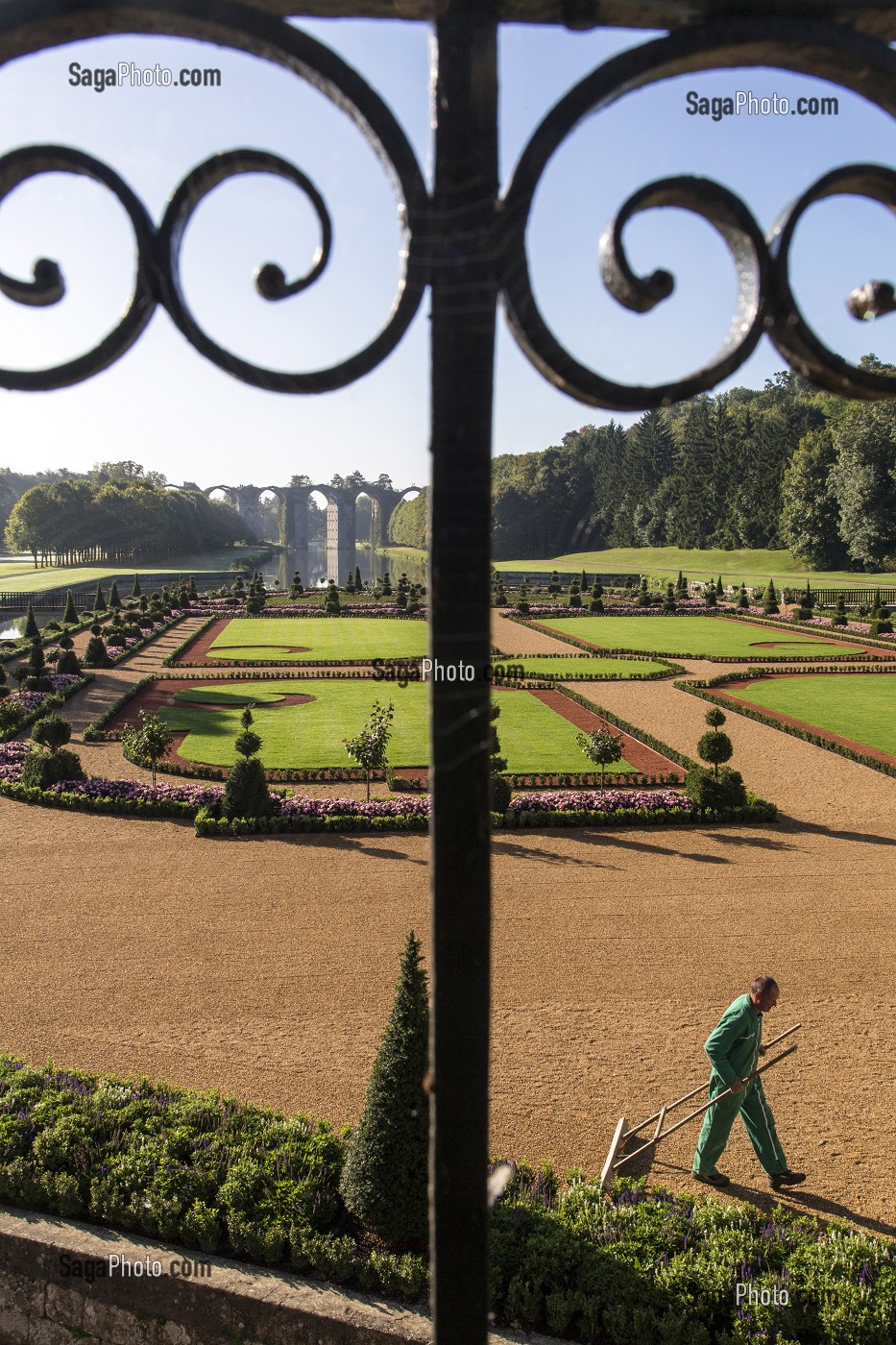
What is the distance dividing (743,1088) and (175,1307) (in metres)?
3.27

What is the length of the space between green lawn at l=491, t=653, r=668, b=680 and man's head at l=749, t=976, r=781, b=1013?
62.8 ft

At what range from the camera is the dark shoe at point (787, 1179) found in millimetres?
5742

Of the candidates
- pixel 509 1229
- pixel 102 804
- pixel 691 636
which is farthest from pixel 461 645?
pixel 691 636

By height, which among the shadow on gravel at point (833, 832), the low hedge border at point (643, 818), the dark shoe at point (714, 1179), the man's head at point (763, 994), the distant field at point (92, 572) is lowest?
the dark shoe at point (714, 1179)

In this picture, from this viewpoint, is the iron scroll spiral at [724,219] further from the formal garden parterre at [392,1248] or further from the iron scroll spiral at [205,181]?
the formal garden parterre at [392,1248]

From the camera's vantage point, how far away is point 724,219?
151cm

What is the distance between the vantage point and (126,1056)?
23.3 ft

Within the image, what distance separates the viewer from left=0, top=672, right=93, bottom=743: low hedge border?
18.2 metres

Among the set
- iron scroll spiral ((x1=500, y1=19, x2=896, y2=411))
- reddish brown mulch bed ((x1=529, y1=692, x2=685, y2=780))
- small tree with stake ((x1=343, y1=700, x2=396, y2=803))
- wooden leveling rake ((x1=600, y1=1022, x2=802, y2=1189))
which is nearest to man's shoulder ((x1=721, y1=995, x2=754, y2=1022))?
wooden leveling rake ((x1=600, y1=1022, x2=802, y2=1189))

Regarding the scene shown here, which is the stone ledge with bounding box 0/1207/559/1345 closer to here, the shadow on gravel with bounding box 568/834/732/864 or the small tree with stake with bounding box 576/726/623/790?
the shadow on gravel with bounding box 568/834/732/864

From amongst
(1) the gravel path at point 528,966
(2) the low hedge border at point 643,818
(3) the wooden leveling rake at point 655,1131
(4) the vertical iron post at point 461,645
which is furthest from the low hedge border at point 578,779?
(4) the vertical iron post at point 461,645

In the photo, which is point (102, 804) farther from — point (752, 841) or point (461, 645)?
point (461, 645)

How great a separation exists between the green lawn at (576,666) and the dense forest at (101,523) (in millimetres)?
62580

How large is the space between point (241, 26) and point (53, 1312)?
5.39 metres
